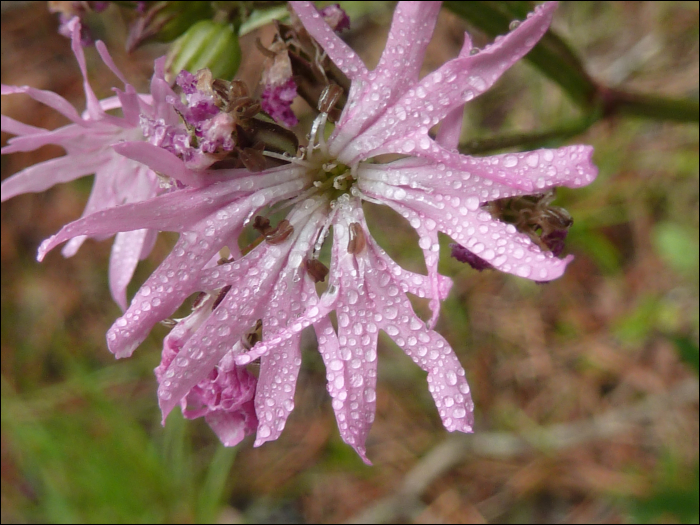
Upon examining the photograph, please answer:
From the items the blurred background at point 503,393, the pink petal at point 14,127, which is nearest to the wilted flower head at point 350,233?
the pink petal at point 14,127

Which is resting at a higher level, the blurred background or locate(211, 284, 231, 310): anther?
locate(211, 284, 231, 310): anther

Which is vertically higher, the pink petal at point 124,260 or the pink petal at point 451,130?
the pink petal at point 451,130

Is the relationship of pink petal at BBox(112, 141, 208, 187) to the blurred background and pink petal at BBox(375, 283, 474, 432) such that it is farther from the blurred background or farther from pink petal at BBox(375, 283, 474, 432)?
the blurred background

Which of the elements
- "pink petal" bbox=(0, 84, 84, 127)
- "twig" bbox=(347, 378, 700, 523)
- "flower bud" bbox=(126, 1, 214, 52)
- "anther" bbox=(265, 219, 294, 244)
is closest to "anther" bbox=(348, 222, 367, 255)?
"anther" bbox=(265, 219, 294, 244)

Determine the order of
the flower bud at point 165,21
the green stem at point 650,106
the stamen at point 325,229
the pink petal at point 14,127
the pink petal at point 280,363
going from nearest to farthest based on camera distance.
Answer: the pink petal at point 280,363, the stamen at point 325,229, the pink petal at point 14,127, the flower bud at point 165,21, the green stem at point 650,106

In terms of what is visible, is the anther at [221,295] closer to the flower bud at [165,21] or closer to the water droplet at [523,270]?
the water droplet at [523,270]

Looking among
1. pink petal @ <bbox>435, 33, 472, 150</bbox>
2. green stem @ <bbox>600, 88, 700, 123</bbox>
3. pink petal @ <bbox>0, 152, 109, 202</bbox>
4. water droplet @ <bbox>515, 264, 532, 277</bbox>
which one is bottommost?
green stem @ <bbox>600, 88, 700, 123</bbox>

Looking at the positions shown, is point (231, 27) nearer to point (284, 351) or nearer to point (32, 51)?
point (284, 351)
